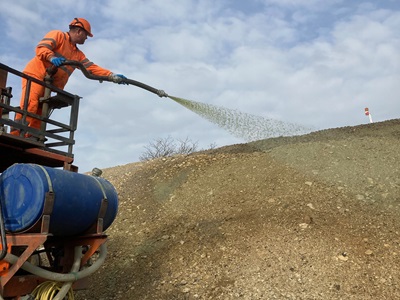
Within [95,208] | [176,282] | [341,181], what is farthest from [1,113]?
[341,181]

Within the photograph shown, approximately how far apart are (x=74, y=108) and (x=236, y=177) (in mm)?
4300

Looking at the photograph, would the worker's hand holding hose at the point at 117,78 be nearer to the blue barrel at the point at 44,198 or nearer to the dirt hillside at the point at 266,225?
the blue barrel at the point at 44,198

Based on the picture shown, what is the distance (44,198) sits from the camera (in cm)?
384

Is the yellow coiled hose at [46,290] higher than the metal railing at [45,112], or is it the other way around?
the metal railing at [45,112]

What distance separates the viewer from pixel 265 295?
5.42 m

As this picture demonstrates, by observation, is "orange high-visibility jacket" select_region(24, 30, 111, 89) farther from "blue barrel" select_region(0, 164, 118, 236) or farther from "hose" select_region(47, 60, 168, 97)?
"blue barrel" select_region(0, 164, 118, 236)

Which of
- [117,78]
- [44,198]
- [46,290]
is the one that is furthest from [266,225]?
[44,198]

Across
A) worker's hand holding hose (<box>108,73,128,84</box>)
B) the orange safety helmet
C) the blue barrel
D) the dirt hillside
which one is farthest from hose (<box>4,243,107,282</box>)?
the orange safety helmet

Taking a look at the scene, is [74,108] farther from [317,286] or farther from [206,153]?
[206,153]

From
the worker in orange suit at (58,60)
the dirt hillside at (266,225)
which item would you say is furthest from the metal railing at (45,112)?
the dirt hillside at (266,225)

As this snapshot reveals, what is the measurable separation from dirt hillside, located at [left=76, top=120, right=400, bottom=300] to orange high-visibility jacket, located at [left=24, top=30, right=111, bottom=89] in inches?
120

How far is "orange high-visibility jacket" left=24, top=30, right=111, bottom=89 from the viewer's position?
17.6ft

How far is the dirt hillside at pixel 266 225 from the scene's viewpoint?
568 cm

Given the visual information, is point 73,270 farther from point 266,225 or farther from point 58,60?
point 266,225
